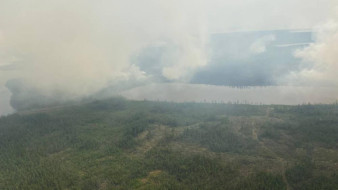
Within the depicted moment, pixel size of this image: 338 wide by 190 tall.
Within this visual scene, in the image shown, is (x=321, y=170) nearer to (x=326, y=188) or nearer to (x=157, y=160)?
(x=326, y=188)

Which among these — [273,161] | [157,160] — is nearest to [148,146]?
[157,160]

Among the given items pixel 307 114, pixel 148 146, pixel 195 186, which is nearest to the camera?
pixel 195 186

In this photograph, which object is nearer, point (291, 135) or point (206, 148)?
point (206, 148)

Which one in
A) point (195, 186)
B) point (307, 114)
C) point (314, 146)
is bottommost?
point (195, 186)

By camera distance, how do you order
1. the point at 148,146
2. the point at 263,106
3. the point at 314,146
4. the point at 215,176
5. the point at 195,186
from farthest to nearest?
the point at 263,106 < the point at 148,146 < the point at 314,146 < the point at 215,176 < the point at 195,186

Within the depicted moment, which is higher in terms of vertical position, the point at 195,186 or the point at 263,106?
the point at 263,106

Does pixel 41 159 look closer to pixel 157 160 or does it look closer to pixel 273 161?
pixel 157 160
